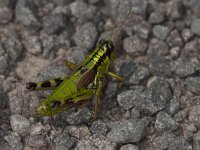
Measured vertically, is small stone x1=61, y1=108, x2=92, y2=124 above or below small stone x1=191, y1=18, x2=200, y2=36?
below

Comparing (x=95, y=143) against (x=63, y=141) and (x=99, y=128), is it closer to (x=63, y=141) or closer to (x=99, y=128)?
(x=99, y=128)

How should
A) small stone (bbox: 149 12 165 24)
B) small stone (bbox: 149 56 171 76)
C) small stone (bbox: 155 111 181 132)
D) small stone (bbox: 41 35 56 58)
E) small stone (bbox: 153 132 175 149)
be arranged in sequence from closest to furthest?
1. small stone (bbox: 153 132 175 149)
2. small stone (bbox: 155 111 181 132)
3. small stone (bbox: 149 56 171 76)
4. small stone (bbox: 41 35 56 58)
5. small stone (bbox: 149 12 165 24)

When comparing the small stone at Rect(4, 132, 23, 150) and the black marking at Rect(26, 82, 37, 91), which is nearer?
the small stone at Rect(4, 132, 23, 150)

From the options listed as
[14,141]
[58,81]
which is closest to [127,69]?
[58,81]

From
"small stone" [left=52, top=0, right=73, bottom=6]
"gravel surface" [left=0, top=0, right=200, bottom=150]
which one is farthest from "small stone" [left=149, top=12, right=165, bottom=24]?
"small stone" [left=52, top=0, right=73, bottom=6]

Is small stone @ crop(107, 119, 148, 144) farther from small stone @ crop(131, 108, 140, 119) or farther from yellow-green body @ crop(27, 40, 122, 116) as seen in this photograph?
yellow-green body @ crop(27, 40, 122, 116)

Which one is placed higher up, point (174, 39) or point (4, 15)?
point (4, 15)

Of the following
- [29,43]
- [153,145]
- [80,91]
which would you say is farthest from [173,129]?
[29,43]

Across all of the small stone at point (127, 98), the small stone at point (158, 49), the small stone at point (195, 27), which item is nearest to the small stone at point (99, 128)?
the small stone at point (127, 98)
